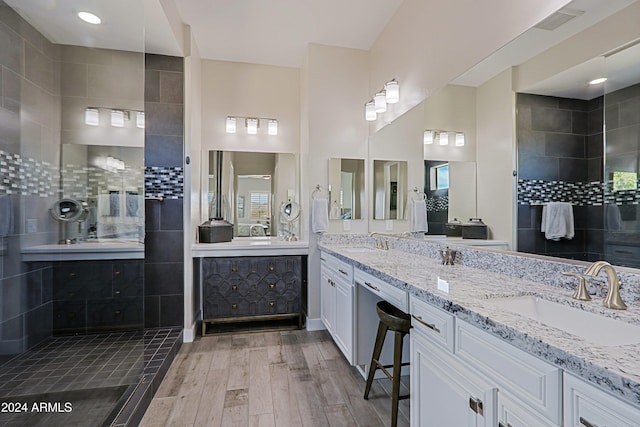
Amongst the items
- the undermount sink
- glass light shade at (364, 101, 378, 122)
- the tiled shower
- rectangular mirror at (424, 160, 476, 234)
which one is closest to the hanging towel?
the tiled shower

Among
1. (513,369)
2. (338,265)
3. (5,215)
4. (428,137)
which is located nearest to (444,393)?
(513,369)

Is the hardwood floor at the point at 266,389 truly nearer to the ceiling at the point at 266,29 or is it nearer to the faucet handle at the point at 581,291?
the faucet handle at the point at 581,291

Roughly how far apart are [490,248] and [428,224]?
66 cm

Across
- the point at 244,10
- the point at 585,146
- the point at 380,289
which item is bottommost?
the point at 380,289

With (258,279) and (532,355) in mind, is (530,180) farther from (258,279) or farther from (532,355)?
(258,279)

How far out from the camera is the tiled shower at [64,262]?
164 cm

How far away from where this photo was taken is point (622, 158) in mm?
1123

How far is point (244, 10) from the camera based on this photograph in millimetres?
2812

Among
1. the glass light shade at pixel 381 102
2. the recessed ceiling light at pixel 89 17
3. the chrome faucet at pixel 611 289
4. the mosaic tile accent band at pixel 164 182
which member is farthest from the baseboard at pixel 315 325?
the recessed ceiling light at pixel 89 17

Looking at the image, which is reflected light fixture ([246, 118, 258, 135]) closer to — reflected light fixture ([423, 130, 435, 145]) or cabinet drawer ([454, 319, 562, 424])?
reflected light fixture ([423, 130, 435, 145])

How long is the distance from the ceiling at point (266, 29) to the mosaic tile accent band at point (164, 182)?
110cm

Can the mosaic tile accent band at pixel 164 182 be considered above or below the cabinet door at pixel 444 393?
above

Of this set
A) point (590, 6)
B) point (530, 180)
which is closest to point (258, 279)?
point (530, 180)

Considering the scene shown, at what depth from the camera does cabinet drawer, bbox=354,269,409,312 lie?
62.3 inches
